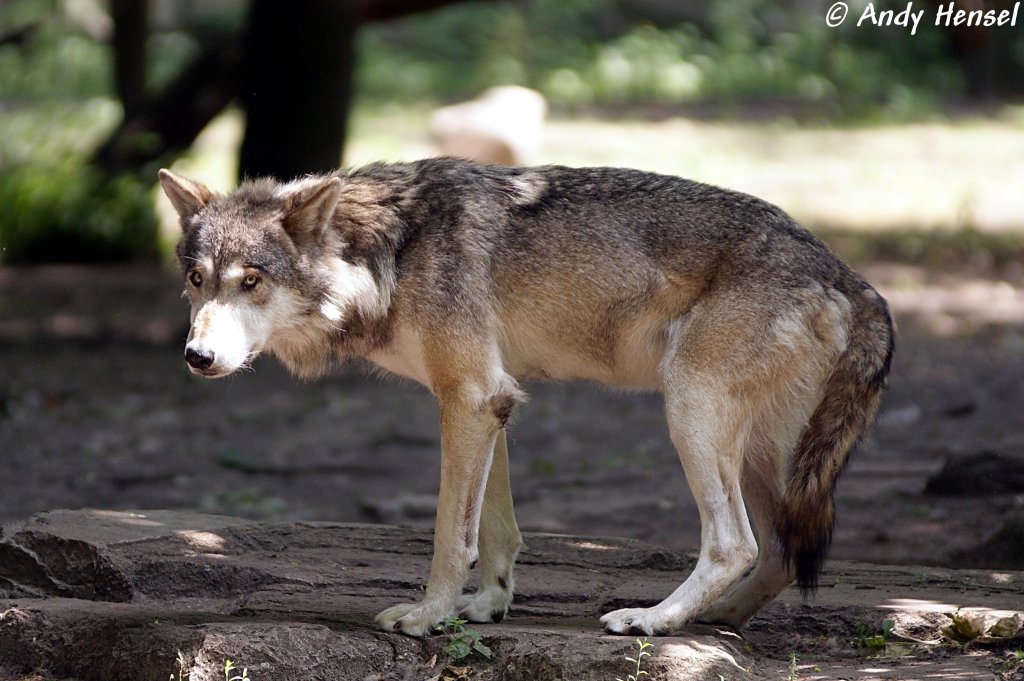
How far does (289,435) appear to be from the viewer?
31.7 feet

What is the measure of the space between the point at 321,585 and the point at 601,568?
1.28 metres

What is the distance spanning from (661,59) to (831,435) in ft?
69.8

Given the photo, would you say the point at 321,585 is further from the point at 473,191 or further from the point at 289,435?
the point at 289,435

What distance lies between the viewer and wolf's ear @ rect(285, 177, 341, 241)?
4.74 meters

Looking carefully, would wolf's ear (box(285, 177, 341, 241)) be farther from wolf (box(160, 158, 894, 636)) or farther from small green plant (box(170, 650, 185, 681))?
small green plant (box(170, 650, 185, 681))

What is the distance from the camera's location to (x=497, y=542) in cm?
518

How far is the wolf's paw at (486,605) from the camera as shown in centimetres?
496

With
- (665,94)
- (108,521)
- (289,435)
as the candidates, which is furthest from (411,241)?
(665,94)

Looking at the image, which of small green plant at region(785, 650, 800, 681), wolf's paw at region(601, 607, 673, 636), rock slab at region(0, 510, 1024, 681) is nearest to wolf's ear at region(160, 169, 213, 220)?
rock slab at region(0, 510, 1024, 681)

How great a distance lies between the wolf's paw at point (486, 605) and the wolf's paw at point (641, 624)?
0.56 m

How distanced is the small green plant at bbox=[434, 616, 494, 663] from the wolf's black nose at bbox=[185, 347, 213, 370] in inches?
52.0

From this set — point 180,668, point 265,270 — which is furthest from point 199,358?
point 180,668

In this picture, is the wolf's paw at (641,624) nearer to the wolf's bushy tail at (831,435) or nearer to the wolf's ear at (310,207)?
the wolf's bushy tail at (831,435)

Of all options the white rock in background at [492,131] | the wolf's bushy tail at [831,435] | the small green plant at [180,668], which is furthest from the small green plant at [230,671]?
the white rock in background at [492,131]
